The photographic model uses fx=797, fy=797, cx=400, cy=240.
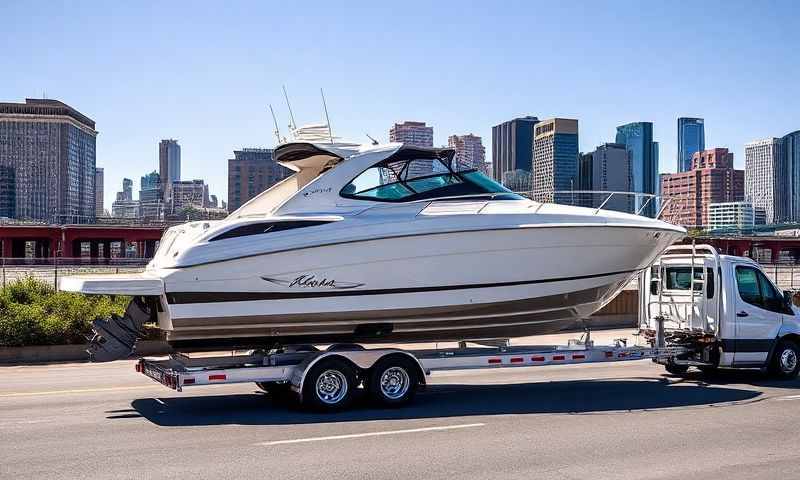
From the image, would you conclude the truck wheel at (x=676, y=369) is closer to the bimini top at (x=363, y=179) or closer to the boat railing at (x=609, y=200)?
the boat railing at (x=609, y=200)

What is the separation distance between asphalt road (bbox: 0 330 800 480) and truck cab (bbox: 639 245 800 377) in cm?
47

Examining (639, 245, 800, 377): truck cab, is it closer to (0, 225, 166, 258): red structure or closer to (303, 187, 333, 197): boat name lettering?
(303, 187, 333, 197): boat name lettering

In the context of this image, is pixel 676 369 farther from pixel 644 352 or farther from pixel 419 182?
pixel 419 182

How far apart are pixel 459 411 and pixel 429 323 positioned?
157 cm

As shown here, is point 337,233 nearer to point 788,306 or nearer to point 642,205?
point 642,205

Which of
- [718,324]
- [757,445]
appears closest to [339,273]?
[757,445]

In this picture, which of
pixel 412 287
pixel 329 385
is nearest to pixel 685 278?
pixel 412 287

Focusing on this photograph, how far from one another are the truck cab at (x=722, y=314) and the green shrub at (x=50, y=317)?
1059 centimetres

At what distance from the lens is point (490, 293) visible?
11641mm

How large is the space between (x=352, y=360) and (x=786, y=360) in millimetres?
7791

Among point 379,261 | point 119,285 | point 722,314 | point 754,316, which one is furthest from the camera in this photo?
point 754,316

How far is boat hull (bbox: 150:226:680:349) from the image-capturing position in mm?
10539

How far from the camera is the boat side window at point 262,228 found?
34.9 feet

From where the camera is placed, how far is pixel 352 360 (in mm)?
10461
